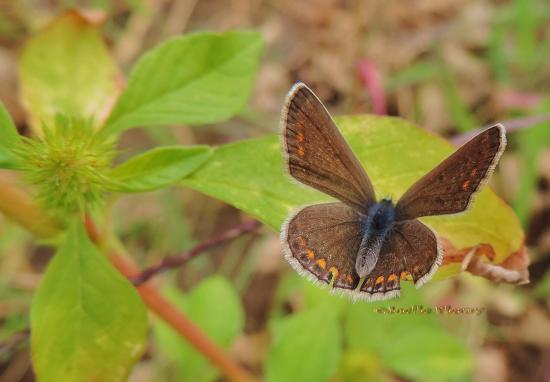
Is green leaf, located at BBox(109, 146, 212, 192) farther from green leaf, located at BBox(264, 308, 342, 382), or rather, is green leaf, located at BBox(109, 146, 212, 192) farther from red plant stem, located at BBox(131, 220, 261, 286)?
green leaf, located at BBox(264, 308, 342, 382)

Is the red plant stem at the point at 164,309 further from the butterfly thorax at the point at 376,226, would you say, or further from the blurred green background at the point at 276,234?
the butterfly thorax at the point at 376,226

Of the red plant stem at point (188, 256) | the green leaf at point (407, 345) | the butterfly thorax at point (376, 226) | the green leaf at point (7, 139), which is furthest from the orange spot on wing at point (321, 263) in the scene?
the green leaf at point (407, 345)

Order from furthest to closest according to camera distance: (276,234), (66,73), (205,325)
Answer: (276,234) < (205,325) < (66,73)

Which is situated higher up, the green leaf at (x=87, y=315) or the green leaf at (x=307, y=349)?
the green leaf at (x=87, y=315)

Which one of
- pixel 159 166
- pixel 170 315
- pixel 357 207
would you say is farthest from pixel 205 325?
pixel 159 166

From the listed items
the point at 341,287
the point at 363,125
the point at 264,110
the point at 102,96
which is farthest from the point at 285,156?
the point at 264,110

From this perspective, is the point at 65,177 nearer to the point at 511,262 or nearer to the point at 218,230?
the point at 511,262

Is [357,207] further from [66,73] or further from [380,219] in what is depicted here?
[66,73]
